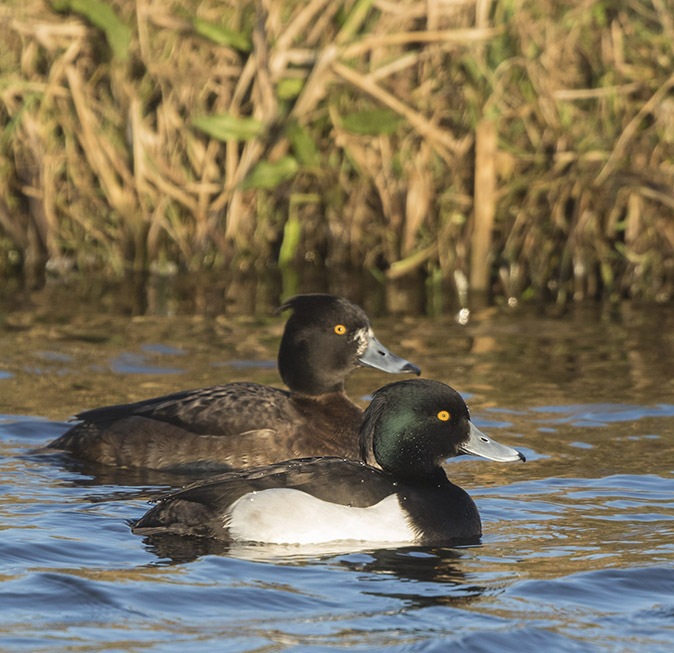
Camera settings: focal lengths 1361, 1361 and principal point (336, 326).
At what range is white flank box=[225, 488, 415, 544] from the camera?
534 centimetres

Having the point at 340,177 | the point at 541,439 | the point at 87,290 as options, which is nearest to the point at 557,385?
the point at 541,439

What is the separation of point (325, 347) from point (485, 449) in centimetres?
165

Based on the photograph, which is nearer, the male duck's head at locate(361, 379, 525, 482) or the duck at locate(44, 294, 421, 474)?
the male duck's head at locate(361, 379, 525, 482)

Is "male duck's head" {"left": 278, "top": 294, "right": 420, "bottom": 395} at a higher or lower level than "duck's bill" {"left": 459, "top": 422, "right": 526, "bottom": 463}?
higher

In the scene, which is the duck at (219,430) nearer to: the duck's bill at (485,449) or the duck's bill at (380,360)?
the duck's bill at (380,360)

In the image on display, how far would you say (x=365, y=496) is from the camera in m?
5.46

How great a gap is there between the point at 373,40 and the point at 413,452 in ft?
20.8

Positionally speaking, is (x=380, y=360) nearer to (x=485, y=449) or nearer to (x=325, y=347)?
(x=325, y=347)

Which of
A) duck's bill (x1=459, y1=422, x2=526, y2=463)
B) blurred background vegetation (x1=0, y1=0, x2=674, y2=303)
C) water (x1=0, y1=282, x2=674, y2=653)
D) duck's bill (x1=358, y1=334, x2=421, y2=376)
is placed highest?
blurred background vegetation (x1=0, y1=0, x2=674, y2=303)

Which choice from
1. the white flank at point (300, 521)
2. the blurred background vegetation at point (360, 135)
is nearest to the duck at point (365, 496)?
the white flank at point (300, 521)

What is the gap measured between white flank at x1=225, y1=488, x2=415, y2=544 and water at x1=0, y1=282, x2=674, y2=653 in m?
0.09

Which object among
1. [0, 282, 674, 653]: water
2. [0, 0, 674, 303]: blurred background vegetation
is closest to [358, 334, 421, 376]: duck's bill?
[0, 282, 674, 653]: water

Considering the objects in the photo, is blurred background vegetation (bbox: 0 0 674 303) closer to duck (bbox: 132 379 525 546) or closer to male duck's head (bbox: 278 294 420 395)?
male duck's head (bbox: 278 294 420 395)

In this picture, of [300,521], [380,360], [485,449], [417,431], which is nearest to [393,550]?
[300,521]
